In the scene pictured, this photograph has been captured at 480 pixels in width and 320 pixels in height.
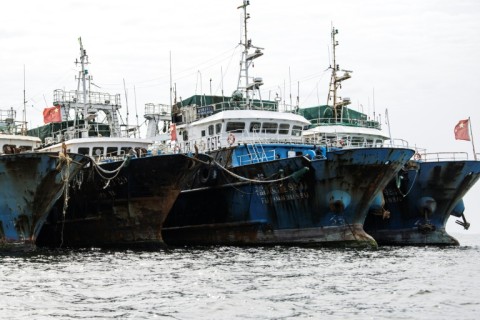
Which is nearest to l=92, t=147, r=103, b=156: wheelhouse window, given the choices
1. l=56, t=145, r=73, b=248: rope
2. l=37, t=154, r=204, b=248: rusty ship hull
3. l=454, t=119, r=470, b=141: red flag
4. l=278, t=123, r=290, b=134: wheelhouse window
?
l=37, t=154, r=204, b=248: rusty ship hull

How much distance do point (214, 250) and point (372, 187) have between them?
6733mm

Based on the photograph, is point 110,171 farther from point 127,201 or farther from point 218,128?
point 218,128

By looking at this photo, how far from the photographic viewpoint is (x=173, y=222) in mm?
34938

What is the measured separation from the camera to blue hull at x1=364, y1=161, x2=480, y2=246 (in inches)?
1332

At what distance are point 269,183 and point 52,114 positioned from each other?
14.6 meters

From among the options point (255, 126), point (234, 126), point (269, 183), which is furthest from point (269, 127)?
point (269, 183)

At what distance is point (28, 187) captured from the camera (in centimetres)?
2786

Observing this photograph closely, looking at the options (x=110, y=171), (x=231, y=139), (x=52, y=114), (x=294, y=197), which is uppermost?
(x=52, y=114)

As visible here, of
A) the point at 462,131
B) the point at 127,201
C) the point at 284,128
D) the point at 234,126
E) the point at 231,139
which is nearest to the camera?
the point at 127,201

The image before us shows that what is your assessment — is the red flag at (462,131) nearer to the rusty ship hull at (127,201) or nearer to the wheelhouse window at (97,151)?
the rusty ship hull at (127,201)

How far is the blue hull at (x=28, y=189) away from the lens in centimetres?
2759

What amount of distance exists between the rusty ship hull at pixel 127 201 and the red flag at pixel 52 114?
7.75 m

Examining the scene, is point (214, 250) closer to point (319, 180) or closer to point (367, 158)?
point (319, 180)

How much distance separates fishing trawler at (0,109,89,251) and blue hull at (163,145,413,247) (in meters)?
6.62
